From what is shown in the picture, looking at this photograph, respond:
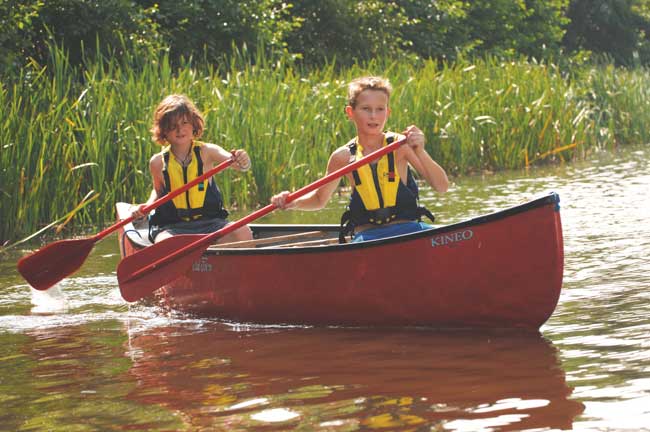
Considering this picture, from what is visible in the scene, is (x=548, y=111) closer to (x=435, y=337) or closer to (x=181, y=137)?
(x=181, y=137)

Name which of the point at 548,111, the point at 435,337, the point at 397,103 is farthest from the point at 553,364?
Answer: the point at 548,111

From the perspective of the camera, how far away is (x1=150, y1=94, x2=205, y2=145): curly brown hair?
22.4 ft

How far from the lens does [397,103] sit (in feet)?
41.5

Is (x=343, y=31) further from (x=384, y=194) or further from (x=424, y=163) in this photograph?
(x=424, y=163)

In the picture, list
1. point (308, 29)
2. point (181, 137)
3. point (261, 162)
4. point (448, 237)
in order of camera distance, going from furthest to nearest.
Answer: point (308, 29)
point (261, 162)
point (181, 137)
point (448, 237)

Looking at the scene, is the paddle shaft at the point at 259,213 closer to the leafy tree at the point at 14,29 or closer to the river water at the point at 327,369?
the river water at the point at 327,369

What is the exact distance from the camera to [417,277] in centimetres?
540

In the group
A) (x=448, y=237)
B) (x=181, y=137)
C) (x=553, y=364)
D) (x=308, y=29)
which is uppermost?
(x=308, y=29)

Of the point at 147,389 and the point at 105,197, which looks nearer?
the point at 147,389

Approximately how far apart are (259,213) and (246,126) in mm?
4655

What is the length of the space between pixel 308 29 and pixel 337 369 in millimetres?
15498

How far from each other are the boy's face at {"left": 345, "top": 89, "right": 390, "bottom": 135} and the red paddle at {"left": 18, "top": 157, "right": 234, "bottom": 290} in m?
1.30

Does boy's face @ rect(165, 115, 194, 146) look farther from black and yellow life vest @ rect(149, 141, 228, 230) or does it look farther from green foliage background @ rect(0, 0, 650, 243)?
green foliage background @ rect(0, 0, 650, 243)

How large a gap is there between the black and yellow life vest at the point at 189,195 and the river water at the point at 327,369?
0.59m
